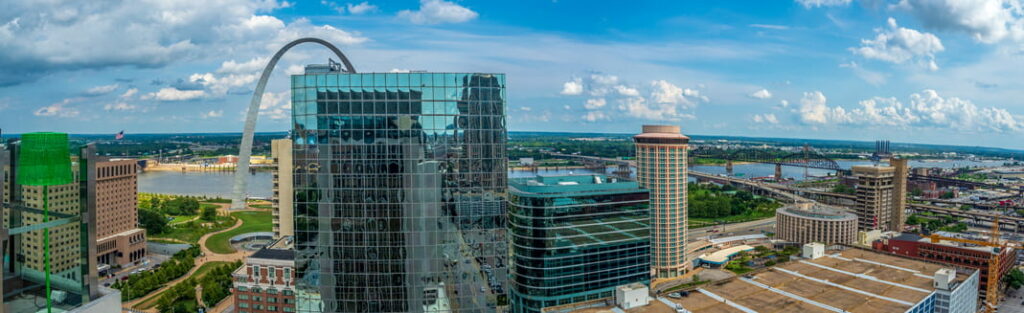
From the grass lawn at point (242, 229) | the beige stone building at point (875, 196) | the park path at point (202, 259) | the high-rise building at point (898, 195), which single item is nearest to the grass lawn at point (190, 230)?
the park path at point (202, 259)

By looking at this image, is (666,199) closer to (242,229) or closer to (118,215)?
(242,229)

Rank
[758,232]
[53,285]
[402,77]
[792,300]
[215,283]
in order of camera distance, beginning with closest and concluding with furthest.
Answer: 1. [53,285]
2. [402,77]
3. [792,300]
4. [215,283]
5. [758,232]

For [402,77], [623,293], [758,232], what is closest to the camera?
[402,77]

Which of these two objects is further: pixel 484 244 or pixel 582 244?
pixel 582 244

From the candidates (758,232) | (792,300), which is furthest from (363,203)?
(758,232)

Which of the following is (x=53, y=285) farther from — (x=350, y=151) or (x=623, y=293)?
(x=623, y=293)

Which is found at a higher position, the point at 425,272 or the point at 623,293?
the point at 425,272
